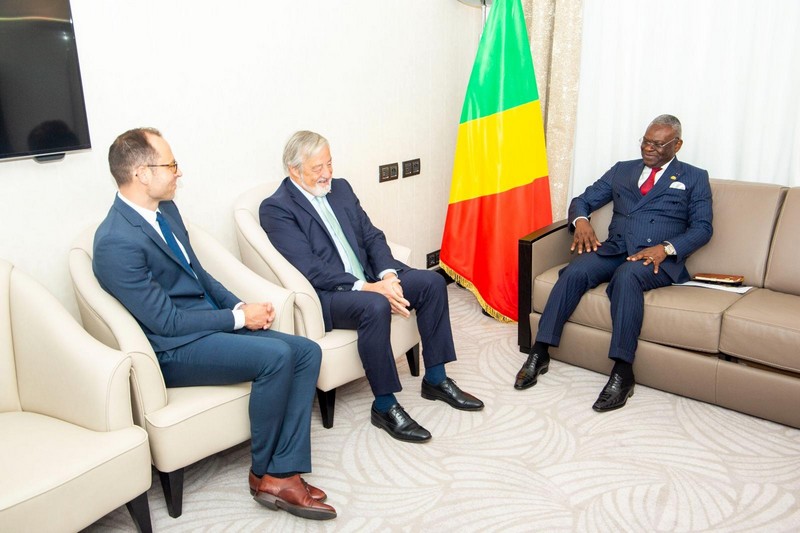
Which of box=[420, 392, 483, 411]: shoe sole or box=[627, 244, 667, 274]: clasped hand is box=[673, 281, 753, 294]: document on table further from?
box=[420, 392, 483, 411]: shoe sole

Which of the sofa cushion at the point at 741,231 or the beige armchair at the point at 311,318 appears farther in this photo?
the sofa cushion at the point at 741,231

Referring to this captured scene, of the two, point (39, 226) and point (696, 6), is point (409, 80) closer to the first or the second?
point (696, 6)

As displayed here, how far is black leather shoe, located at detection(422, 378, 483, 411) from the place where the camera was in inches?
113

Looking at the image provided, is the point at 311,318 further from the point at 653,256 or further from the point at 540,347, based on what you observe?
the point at 653,256

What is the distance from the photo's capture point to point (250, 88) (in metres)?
3.00

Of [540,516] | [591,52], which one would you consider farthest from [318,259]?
[591,52]

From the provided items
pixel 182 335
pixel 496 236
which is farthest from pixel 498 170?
pixel 182 335

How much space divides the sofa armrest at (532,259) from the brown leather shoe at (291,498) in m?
1.54

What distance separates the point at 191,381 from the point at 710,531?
1756 mm

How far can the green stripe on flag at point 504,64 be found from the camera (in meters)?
3.70

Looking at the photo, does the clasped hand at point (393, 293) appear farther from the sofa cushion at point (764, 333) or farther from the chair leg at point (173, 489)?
the sofa cushion at point (764, 333)

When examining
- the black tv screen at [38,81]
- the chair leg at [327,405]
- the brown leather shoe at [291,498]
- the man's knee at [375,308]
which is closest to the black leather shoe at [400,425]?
the chair leg at [327,405]

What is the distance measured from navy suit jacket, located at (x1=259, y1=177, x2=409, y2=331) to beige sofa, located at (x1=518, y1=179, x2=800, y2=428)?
2.88 ft

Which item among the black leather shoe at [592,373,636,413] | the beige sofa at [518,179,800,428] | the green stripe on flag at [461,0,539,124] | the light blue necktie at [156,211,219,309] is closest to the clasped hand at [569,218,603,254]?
the beige sofa at [518,179,800,428]
